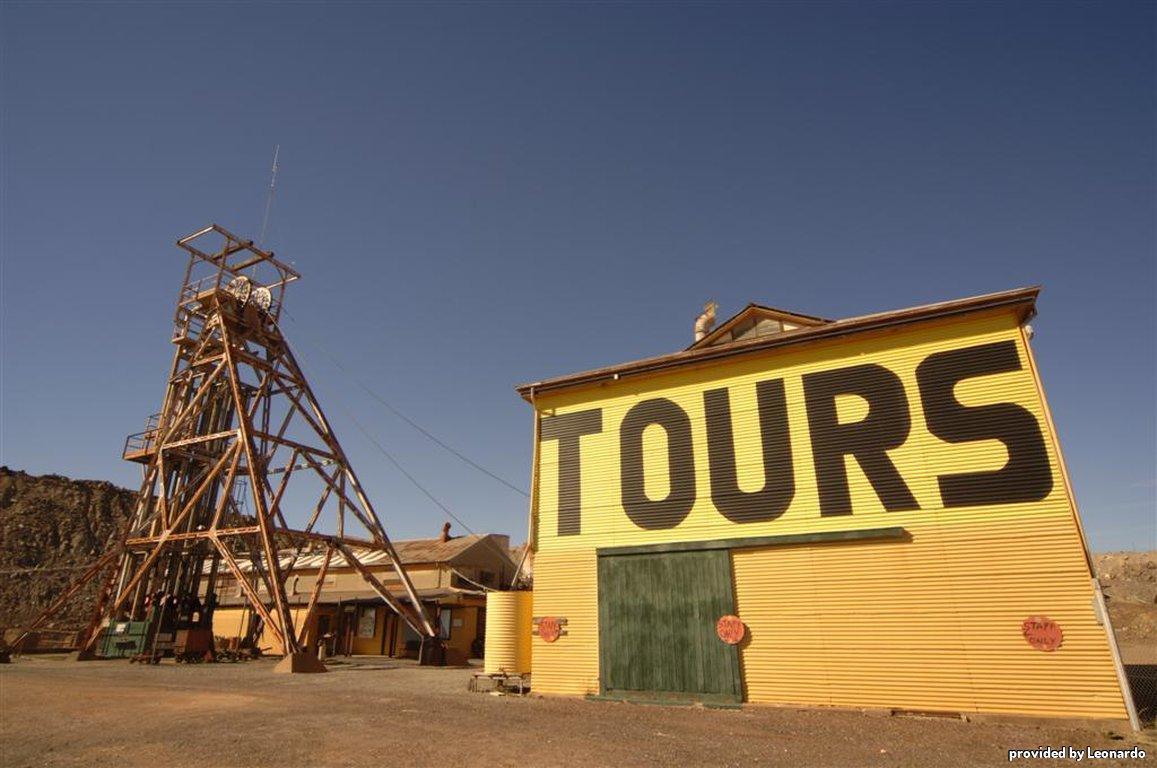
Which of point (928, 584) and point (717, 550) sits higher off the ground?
point (717, 550)

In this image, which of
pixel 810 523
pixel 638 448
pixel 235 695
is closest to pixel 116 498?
pixel 235 695

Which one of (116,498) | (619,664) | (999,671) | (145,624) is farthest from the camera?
(116,498)

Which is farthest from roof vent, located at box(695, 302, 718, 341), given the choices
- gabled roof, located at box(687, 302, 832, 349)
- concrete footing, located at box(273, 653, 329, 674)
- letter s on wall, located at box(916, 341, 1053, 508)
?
concrete footing, located at box(273, 653, 329, 674)

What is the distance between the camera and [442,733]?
10.9 m

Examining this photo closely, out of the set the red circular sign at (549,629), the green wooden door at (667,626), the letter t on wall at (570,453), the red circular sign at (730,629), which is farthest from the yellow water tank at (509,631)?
the red circular sign at (730,629)

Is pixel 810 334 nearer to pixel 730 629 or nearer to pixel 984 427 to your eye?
pixel 984 427

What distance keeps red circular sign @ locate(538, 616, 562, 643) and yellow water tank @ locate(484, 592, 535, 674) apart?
1.17m

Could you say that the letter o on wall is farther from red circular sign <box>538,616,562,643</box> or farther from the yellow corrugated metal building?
red circular sign <box>538,616,562,643</box>

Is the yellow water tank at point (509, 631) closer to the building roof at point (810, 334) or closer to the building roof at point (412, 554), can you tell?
the building roof at point (810, 334)

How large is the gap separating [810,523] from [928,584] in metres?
2.69

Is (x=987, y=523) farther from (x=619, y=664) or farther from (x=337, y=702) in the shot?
(x=337, y=702)

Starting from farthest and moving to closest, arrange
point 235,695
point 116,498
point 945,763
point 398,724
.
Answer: point 116,498, point 235,695, point 398,724, point 945,763

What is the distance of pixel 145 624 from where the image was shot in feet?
85.0

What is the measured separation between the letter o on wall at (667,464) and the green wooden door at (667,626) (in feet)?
3.46
